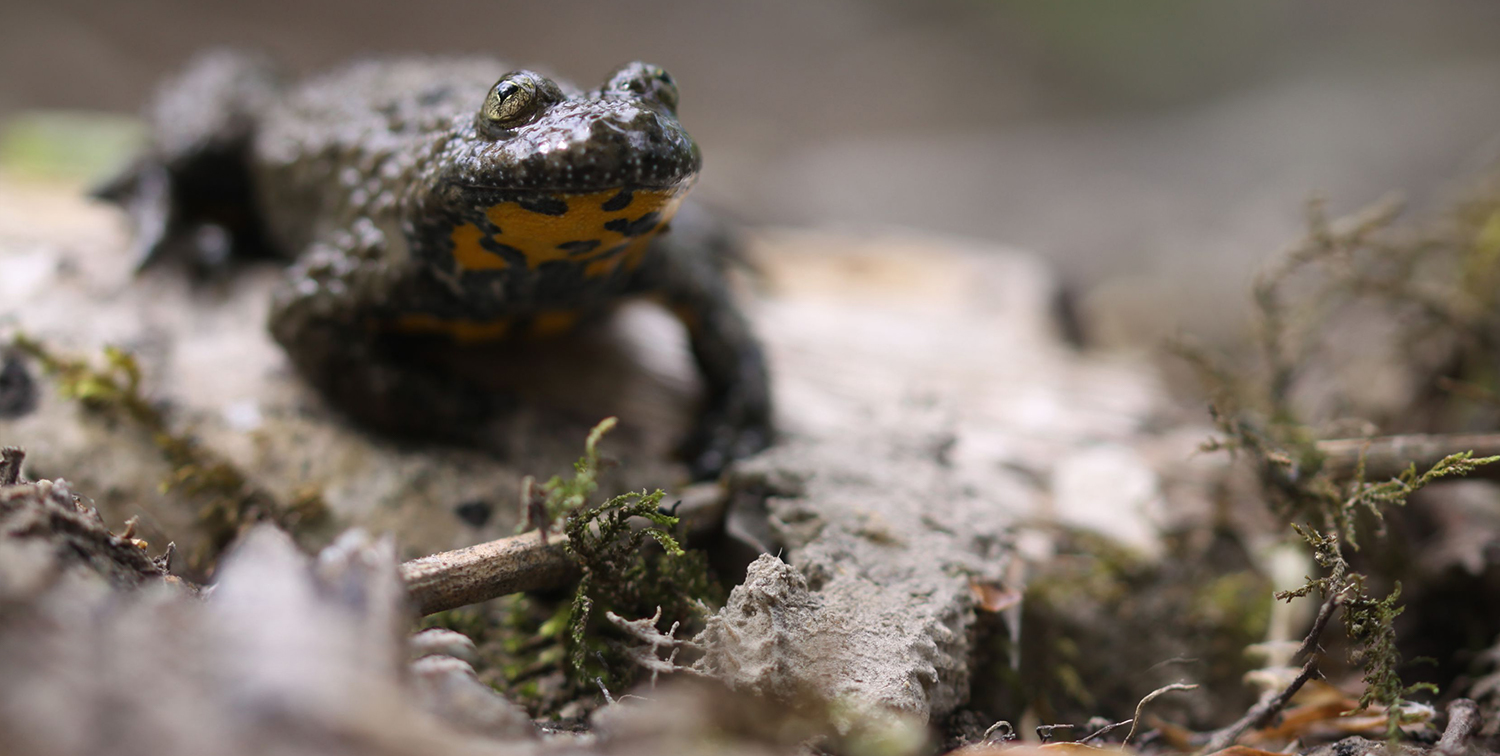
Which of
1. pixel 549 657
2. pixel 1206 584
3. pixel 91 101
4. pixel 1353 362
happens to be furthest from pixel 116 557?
pixel 91 101

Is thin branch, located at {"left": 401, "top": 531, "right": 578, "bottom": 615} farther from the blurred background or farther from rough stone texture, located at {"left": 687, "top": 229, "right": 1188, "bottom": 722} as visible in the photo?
the blurred background

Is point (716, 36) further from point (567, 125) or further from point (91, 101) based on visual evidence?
point (567, 125)

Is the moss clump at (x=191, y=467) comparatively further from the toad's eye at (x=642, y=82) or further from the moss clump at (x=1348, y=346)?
the moss clump at (x=1348, y=346)

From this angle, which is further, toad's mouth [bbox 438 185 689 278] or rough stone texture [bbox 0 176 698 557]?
rough stone texture [bbox 0 176 698 557]

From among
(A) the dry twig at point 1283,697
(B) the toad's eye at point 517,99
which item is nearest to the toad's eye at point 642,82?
(B) the toad's eye at point 517,99

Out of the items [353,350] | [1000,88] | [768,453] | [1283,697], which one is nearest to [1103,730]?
[1283,697]

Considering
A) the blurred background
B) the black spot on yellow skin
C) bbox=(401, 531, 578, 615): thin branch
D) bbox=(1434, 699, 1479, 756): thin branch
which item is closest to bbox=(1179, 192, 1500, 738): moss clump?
bbox=(1434, 699, 1479, 756): thin branch
